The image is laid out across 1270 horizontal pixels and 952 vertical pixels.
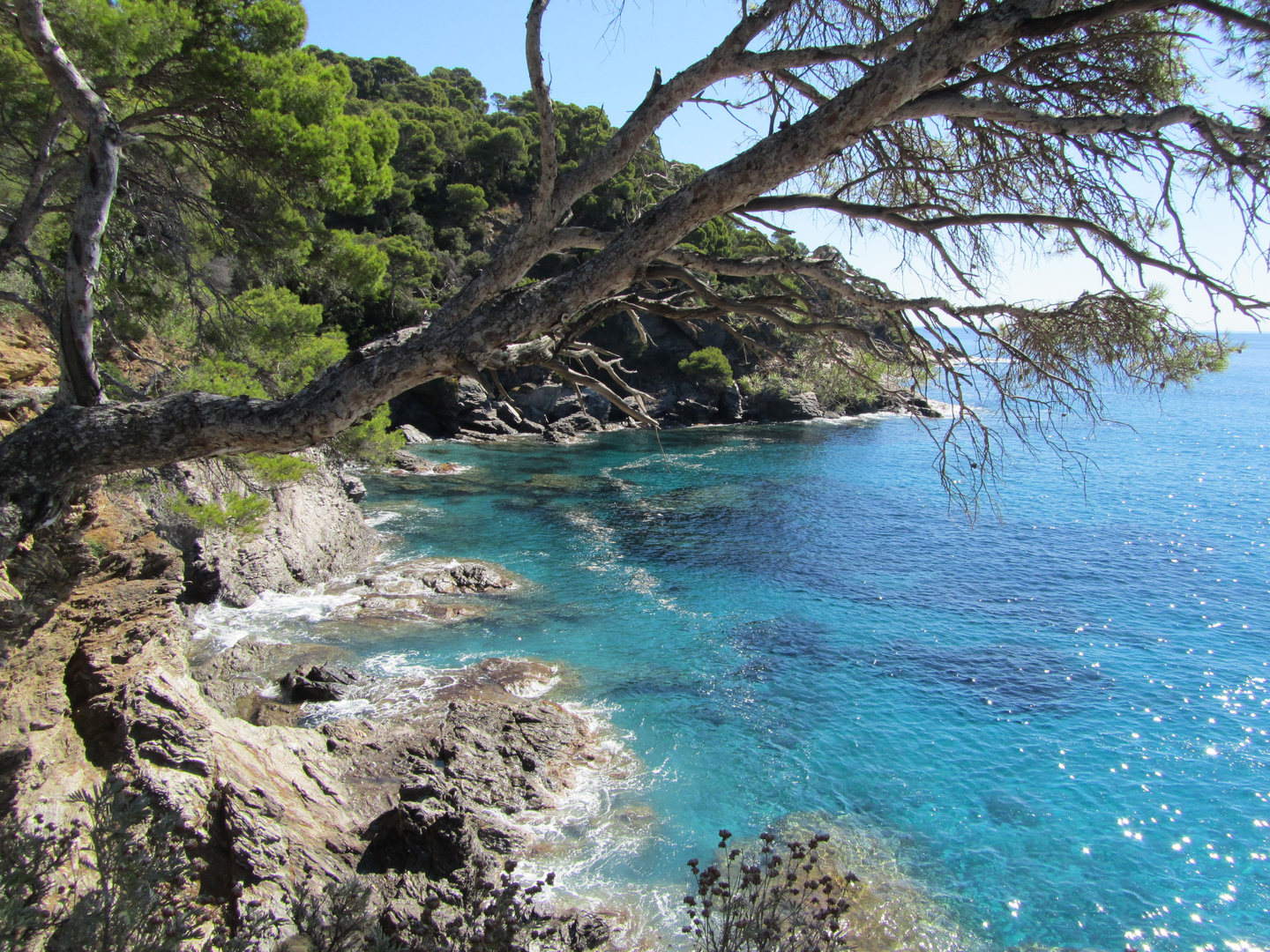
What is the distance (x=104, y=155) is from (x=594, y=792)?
26.7 ft

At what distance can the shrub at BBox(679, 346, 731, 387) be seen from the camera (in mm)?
46125

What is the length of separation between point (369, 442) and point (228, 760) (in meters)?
16.4

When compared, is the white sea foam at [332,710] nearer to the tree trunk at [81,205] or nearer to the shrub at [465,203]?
the tree trunk at [81,205]

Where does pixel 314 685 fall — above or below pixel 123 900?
below

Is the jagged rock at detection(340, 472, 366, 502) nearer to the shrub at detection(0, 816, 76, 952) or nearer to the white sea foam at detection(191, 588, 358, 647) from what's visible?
the white sea foam at detection(191, 588, 358, 647)

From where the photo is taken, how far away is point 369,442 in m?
21.7

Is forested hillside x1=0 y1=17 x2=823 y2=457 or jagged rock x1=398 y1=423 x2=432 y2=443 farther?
jagged rock x1=398 y1=423 x2=432 y2=443

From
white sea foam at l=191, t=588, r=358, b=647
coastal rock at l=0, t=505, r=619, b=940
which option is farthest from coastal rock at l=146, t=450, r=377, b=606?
coastal rock at l=0, t=505, r=619, b=940

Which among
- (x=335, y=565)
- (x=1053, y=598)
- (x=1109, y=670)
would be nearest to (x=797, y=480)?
(x=1053, y=598)

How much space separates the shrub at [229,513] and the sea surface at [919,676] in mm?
1726

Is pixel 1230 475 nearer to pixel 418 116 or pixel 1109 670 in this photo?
pixel 1109 670

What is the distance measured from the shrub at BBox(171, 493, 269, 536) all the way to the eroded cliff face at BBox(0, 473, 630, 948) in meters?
2.60

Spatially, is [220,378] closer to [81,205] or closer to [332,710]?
[332,710]

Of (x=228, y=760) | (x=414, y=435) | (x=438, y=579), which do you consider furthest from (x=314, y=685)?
(x=414, y=435)
